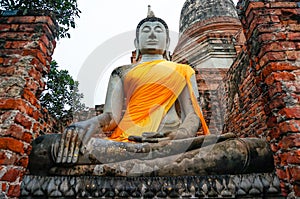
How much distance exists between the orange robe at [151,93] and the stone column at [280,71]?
2.75ft

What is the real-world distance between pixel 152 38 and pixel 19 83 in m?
1.78

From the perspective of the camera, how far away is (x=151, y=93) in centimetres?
266

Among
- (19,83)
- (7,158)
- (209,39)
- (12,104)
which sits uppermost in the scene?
(209,39)

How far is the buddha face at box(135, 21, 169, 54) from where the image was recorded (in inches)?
119

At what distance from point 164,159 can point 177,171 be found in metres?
0.12

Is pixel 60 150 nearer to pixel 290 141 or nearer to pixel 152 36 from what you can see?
pixel 290 141

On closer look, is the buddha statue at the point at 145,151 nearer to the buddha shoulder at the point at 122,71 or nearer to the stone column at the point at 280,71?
the stone column at the point at 280,71

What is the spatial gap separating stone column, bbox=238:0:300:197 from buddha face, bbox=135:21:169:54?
115cm

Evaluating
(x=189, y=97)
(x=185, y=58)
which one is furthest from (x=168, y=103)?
(x=185, y=58)

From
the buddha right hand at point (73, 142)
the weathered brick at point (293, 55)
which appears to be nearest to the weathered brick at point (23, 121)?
the buddha right hand at point (73, 142)

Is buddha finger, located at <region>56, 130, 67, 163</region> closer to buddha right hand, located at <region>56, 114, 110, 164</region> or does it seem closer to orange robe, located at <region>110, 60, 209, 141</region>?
buddha right hand, located at <region>56, 114, 110, 164</region>

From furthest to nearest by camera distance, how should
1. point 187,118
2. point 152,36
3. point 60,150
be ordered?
point 152,36, point 187,118, point 60,150

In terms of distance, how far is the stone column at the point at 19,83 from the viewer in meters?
1.58

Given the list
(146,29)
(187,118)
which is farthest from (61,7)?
(187,118)
